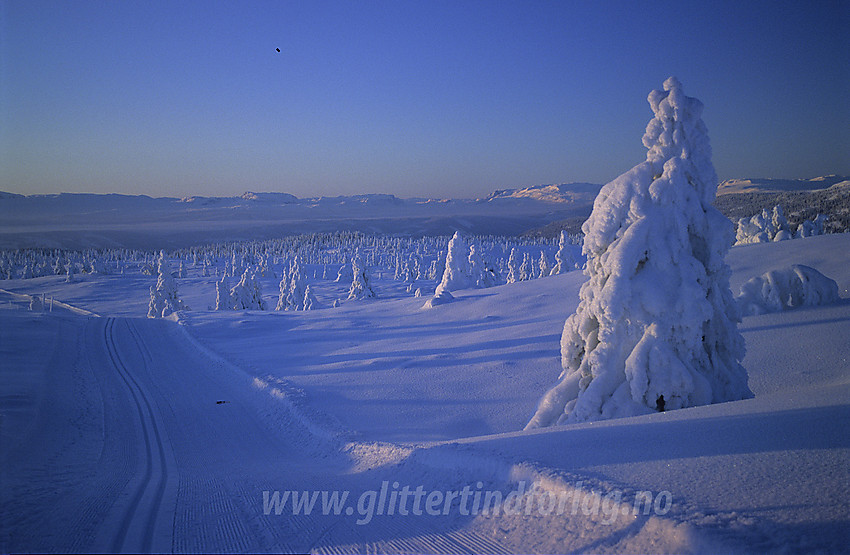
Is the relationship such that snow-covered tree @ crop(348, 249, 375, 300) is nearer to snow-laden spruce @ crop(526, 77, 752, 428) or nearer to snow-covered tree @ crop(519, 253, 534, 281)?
snow-covered tree @ crop(519, 253, 534, 281)

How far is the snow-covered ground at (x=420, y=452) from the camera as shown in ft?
13.9

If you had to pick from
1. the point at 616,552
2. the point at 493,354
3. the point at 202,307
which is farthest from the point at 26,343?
the point at 202,307

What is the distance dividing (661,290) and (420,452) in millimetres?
5121

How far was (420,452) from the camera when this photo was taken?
697cm

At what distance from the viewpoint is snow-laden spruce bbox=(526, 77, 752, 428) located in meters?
7.67

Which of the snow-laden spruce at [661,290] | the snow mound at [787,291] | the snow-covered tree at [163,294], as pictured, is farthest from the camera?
the snow-covered tree at [163,294]

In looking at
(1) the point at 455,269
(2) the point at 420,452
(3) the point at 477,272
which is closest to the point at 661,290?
(2) the point at 420,452

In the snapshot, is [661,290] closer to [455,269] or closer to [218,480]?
[218,480]

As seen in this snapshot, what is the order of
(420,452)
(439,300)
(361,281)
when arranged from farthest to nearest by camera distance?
1. (361,281)
2. (439,300)
3. (420,452)

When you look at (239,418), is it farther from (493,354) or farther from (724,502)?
(724,502)

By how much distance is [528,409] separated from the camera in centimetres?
1121

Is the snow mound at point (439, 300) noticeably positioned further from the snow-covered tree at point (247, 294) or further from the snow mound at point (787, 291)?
the snow-covered tree at point (247, 294)

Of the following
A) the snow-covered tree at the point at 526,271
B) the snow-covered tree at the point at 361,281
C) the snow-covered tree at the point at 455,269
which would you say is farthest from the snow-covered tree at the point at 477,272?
the snow-covered tree at the point at 526,271

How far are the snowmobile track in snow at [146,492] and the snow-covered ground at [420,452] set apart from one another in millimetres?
42
